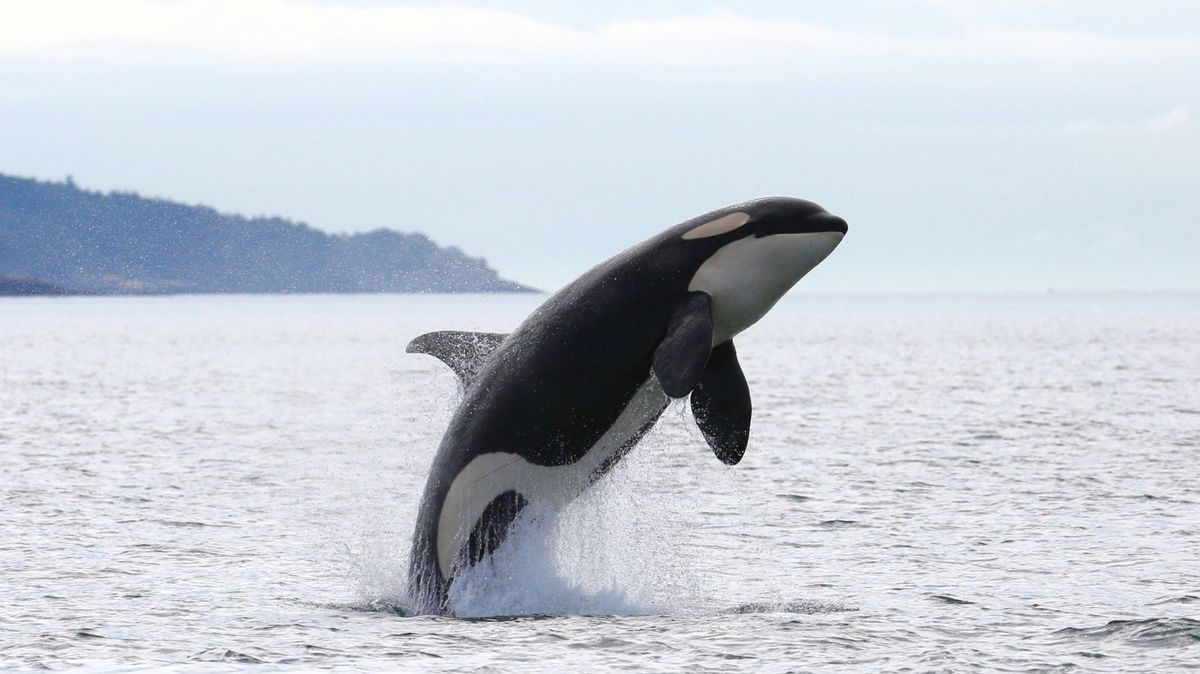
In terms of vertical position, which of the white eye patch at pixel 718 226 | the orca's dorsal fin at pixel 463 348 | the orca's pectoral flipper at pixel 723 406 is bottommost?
the orca's pectoral flipper at pixel 723 406

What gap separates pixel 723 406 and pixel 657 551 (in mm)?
3405

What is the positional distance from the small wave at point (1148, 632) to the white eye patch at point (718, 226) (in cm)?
430

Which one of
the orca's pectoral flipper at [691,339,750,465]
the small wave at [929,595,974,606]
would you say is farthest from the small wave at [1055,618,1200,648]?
the orca's pectoral flipper at [691,339,750,465]

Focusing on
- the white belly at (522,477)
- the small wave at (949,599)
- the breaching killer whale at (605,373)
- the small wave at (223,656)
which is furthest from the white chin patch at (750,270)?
the small wave at (223,656)

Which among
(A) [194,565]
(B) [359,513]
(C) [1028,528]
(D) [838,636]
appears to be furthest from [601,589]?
(B) [359,513]

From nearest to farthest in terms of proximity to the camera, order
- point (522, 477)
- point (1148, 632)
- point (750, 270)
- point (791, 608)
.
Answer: point (750, 270)
point (1148, 632)
point (522, 477)
point (791, 608)

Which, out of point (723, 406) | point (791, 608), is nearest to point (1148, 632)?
point (791, 608)

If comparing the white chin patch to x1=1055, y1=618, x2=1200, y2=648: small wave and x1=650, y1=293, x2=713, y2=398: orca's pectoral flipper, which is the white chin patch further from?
x1=1055, y1=618, x2=1200, y2=648: small wave

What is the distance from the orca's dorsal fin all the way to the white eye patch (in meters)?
2.06

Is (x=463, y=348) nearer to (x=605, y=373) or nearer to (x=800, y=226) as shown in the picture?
(x=605, y=373)

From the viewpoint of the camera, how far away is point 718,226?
12656 millimetres

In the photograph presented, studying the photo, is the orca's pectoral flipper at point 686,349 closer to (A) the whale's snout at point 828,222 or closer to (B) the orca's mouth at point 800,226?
(B) the orca's mouth at point 800,226

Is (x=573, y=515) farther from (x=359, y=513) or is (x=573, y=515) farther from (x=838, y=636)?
(x=359, y=513)

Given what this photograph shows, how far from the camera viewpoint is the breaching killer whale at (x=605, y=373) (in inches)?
496
